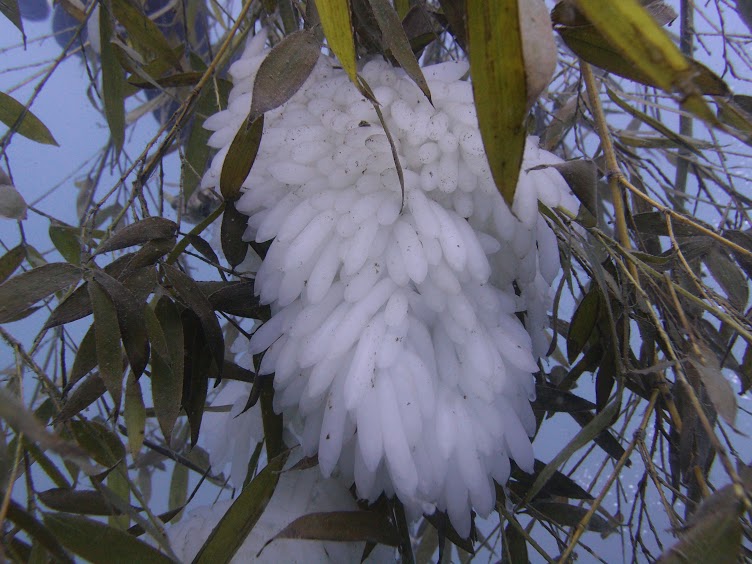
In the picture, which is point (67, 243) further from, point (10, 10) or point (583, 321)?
point (583, 321)

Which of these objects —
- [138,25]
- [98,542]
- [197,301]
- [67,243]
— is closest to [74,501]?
[98,542]

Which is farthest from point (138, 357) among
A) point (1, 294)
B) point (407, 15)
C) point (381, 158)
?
point (407, 15)

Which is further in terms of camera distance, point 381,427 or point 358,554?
point 358,554

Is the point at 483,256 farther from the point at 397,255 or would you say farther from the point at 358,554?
the point at 358,554

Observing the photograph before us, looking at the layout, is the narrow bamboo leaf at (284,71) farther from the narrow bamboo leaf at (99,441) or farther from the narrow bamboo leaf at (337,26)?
the narrow bamboo leaf at (99,441)

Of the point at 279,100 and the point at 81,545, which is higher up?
the point at 279,100

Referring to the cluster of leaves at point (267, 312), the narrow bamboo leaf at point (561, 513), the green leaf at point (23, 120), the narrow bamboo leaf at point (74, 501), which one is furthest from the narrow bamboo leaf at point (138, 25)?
the narrow bamboo leaf at point (561, 513)
